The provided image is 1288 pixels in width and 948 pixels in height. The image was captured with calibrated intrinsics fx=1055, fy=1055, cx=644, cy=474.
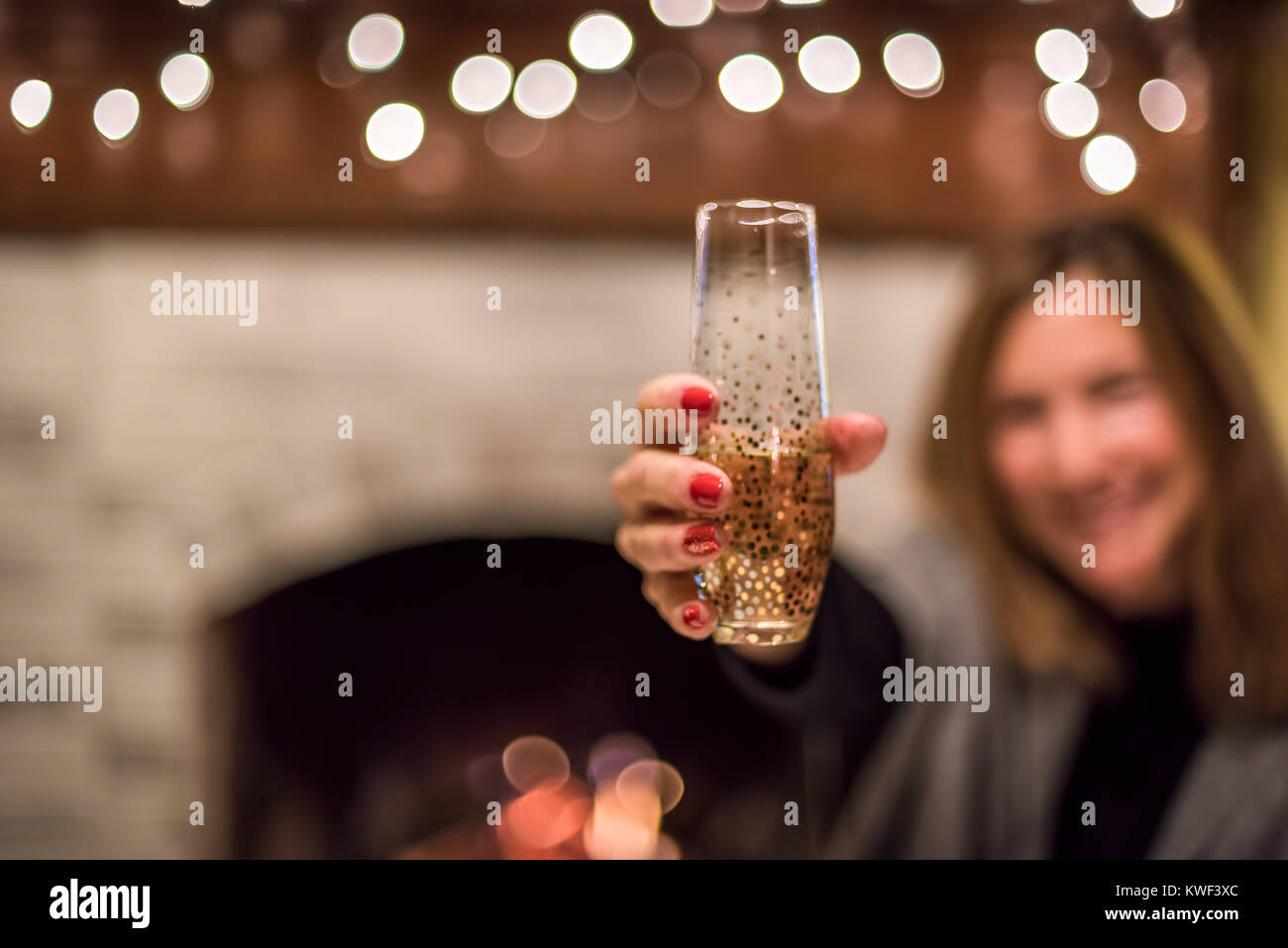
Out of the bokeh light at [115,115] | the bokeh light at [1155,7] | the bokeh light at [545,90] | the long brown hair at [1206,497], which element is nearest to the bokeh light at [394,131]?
the bokeh light at [545,90]

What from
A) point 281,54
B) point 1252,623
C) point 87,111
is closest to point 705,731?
point 1252,623

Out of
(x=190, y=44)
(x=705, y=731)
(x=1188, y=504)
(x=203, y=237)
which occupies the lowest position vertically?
(x=705, y=731)

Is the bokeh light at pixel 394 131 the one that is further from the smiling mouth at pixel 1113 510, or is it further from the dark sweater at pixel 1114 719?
the smiling mouth at pixel 1113 510

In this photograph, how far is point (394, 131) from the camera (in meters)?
1.91

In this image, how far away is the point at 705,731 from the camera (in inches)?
83.7

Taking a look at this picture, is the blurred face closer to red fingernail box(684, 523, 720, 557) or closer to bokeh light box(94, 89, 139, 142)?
red fingernail box(684, 523, 720, 557)

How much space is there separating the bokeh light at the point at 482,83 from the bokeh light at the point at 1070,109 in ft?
3.15

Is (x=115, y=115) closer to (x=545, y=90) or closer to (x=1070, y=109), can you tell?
(x=545, y=90)

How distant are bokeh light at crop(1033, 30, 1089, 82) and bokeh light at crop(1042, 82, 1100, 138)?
0.02m

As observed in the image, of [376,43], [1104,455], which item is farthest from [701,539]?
[376,43]

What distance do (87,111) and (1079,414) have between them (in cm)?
174

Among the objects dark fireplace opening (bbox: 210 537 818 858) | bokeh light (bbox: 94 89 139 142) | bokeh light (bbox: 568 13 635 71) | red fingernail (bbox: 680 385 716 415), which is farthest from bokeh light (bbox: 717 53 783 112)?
red fingernail (bbox: 680 385 716 415)

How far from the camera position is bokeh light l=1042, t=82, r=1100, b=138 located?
1866 millimetres
